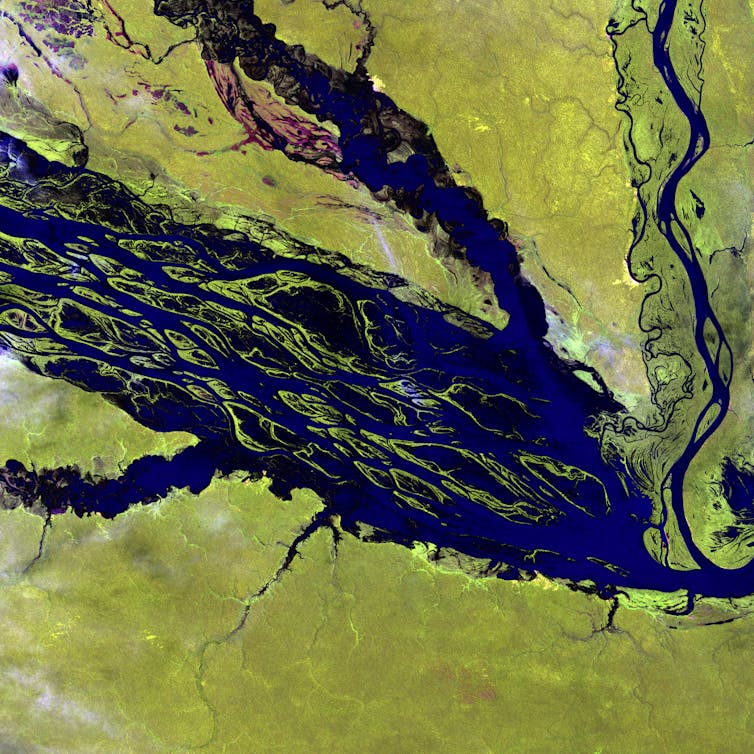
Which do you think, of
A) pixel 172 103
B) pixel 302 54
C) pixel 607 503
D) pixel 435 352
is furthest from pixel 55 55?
pixel 607 503

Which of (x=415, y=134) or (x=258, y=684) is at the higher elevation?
(x=415, y=134)

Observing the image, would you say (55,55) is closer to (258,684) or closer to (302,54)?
(302,54)

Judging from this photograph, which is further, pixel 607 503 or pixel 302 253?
pixel 607 503

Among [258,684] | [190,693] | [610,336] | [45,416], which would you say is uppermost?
[610,336]

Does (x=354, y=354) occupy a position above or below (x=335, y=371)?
above
